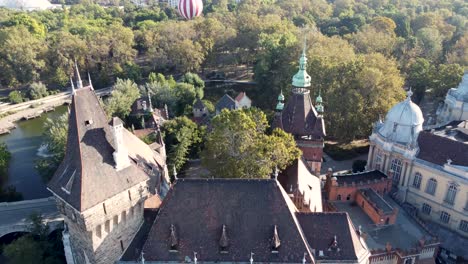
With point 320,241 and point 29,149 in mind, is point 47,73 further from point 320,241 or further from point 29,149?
point 320,241

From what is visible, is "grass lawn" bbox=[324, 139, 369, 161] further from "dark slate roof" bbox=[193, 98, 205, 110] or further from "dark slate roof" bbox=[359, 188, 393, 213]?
"dark slate roof" bbox=[193, 98, 205, 110]

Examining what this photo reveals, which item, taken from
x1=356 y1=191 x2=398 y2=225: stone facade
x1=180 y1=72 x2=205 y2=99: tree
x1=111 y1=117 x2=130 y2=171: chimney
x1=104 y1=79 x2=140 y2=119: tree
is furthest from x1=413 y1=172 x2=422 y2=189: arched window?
x1=104 y1=79 x2=140 y2=119: tree

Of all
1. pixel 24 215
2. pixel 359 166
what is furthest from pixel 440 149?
pixel 24 215

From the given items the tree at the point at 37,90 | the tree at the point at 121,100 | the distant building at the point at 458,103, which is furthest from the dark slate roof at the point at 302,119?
the tree at the point at 37,90

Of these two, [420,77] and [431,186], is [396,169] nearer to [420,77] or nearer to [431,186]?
[431,186]

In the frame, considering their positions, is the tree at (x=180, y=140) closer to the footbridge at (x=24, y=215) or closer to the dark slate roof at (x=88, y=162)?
the footbridge at (x=24, y=215)

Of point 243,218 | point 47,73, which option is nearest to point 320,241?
point 243,218

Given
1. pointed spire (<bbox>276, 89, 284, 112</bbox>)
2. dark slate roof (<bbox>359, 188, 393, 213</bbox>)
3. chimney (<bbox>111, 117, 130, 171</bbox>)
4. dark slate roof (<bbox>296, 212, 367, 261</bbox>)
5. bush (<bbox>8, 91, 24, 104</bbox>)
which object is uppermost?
chimney (<bbox>111, 117, 130, 171</bbox>)
